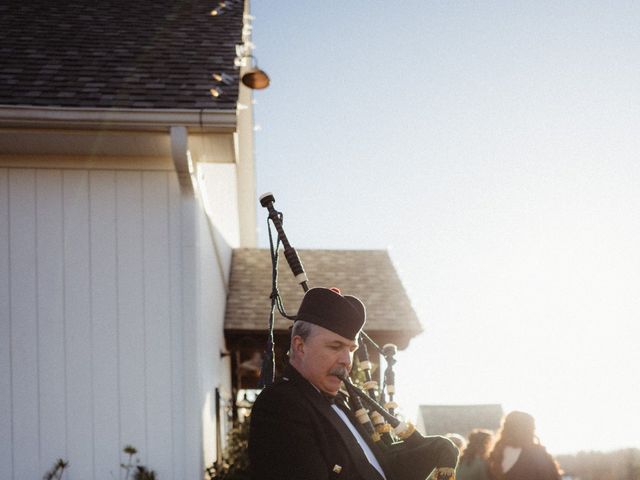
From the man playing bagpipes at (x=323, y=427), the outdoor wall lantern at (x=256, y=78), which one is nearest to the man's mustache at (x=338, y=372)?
the man playing bagpipes at (x=323, y=427)

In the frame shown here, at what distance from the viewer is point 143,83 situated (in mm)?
6488

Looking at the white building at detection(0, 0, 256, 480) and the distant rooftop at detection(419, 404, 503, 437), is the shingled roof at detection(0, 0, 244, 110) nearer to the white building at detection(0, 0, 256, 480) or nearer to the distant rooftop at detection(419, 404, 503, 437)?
the white building at detection(0, 0, 256, 480)

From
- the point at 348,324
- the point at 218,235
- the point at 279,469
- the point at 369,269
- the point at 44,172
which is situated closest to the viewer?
the point at 279,469

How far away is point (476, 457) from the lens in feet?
21.3

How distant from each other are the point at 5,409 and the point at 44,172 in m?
1.90

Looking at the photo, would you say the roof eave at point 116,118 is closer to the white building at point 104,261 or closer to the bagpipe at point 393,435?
the white building at point 104,261

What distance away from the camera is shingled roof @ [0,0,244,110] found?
6203 millimetres

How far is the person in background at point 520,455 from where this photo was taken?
566cm

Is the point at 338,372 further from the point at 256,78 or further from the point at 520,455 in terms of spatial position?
the point at 256,78

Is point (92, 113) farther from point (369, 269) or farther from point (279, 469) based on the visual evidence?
point (369, 269)

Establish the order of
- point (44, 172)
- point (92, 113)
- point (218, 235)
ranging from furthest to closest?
point (218, 235) → point (44, 172) → point (92, 113)

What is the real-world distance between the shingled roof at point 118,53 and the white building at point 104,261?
0.08ft

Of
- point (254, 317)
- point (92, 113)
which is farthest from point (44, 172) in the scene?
point (254, 317)

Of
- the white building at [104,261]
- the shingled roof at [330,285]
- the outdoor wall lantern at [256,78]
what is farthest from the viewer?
the shingled roof at [330,285]
